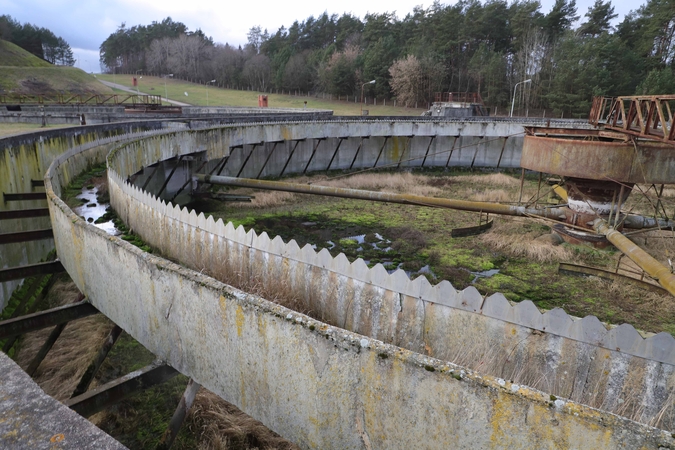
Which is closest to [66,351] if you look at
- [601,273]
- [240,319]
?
[240,319]

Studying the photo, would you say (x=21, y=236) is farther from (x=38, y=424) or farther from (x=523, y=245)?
(x=523, y=245)

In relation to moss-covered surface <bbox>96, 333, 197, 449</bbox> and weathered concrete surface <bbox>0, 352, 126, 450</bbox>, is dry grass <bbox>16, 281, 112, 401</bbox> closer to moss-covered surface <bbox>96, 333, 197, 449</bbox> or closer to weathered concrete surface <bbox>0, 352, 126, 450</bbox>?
moss-covered surface <bbox>96, 333, 197, 449</bbox>

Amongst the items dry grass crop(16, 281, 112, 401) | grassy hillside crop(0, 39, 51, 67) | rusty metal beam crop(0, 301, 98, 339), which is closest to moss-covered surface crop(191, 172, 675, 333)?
dry grass crop(16, 281, 112, 401)

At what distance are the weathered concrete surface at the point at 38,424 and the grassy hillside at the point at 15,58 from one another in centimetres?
8054

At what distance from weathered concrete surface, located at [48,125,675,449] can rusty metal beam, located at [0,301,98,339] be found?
3.29 ft

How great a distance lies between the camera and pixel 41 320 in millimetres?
5926

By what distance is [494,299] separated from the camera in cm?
390

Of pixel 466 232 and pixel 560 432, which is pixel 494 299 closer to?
pixel 560 432

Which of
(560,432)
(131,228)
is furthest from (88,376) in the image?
(560,432)

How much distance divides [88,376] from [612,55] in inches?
2368

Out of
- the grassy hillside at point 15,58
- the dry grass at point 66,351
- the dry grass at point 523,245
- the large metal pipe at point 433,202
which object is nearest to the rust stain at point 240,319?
the dry grass at point 66,351

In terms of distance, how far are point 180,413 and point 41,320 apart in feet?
8.13

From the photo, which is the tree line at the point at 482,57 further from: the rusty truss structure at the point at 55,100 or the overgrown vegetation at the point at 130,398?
the overgrown vegetation at the point at 130,398

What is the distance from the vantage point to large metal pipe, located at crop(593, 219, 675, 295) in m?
7.27
